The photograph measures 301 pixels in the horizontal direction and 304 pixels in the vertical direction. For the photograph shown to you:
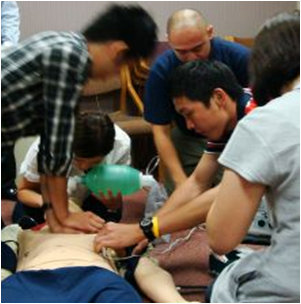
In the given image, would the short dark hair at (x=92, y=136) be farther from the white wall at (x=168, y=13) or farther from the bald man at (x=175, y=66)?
the white wall at (x=168, y=13)

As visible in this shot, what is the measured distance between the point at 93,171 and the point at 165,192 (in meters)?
0.73

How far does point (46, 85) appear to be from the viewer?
1.24 metres

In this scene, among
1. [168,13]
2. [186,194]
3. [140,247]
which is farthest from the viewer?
[168,13]

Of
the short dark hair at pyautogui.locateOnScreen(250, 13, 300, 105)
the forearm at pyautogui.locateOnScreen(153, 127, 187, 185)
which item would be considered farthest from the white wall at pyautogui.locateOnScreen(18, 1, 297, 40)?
the short dark hair at pyautogui.locateOnScreen(250, 13, 300, 105)

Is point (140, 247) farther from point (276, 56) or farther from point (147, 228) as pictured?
point (276, 56)

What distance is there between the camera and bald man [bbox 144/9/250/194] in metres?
1.91

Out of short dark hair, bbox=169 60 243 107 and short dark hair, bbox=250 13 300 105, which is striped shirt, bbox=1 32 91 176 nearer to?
short dark hair, bbox=169 60 243 107

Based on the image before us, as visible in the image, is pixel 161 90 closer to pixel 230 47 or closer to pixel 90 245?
pixel 230 47

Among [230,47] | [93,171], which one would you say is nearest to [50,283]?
[93,171]

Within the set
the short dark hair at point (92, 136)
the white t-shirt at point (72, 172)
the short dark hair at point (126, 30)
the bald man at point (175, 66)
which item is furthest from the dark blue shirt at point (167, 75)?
the short dark hair at point (126, 30)

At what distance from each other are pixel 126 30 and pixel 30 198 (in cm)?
86

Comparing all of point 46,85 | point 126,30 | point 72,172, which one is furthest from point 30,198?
point 126,30

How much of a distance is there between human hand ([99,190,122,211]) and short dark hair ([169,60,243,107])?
422 mm

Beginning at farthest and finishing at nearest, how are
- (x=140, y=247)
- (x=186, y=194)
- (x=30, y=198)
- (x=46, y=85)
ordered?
(x=30, y=198)
(x=186, y=194)
(x=140, y=247)
(x=46, y=85)
